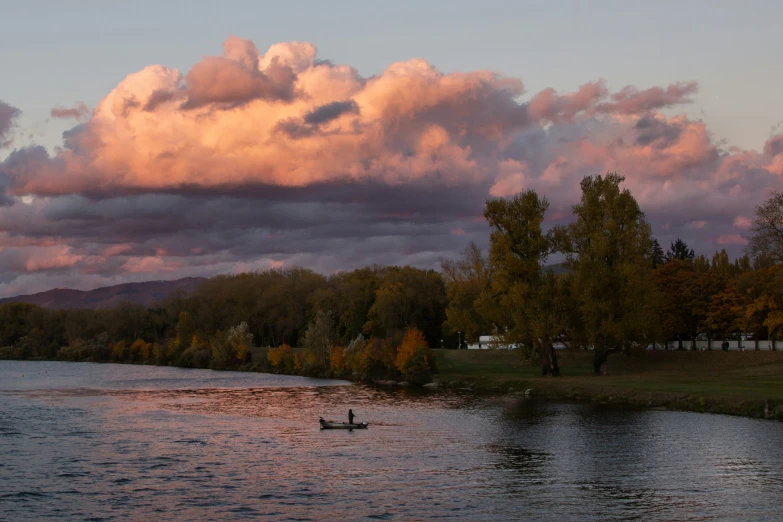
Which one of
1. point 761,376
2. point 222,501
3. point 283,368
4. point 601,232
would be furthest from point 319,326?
point 222,501

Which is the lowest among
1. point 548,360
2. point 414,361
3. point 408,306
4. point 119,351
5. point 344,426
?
point 344,426

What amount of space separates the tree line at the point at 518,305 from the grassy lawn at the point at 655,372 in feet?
11.2

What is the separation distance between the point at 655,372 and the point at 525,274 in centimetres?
1719

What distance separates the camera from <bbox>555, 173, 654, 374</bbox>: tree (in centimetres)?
7919

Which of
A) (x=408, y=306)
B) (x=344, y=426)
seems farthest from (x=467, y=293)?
(x=344, y=426)

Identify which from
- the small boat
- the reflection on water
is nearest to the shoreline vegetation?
the reflection on water

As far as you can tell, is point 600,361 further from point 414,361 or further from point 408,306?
point 408,306

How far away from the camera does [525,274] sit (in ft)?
269

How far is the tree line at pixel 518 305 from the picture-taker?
80750 millimetres

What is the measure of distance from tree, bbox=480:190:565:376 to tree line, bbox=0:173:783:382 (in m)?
0.12

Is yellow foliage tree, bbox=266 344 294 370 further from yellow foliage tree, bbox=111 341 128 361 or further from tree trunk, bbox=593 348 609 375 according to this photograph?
yellow foliage tree, bbox=111 341 128 361

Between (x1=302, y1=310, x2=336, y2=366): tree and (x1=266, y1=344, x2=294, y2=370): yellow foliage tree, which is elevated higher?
(x1=302, y1=310, x2=336, y2=366): tree

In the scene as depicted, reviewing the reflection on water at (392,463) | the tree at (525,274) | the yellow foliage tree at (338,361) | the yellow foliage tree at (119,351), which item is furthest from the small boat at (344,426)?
the yellow foliage tree at (119,351)

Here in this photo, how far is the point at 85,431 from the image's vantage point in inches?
2083
